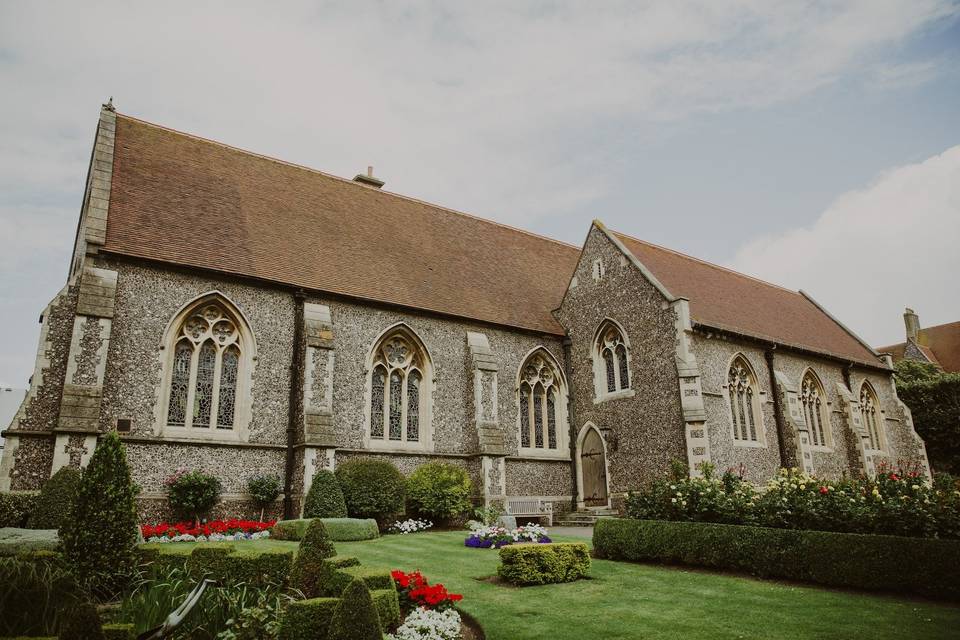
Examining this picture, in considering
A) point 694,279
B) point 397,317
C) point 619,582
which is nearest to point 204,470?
point 397,317

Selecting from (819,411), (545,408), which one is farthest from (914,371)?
(545,408)

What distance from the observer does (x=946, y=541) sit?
28.2 ft

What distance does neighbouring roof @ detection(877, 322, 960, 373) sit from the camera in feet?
119

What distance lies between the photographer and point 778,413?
791 inches

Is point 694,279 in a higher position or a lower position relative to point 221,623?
higher

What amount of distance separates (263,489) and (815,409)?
18.8m

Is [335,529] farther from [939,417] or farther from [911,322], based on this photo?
[911,322]

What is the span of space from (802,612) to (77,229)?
21.1 metres

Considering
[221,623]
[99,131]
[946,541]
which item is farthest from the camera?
[99,131]

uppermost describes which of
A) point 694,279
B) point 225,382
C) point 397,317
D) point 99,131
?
point 99,131

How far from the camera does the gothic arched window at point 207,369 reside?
48.3 ft

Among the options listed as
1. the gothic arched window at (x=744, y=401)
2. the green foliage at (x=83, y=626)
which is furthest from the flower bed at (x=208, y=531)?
the gothic arched window at (x=744, y=401)

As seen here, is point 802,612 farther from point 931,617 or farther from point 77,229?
point 77,229

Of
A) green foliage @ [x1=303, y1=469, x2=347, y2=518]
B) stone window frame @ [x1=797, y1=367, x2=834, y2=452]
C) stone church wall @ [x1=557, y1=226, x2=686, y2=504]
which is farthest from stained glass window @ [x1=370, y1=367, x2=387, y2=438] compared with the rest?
stone window frame @ [x1=797, y1=367, x2=834, y2=452]
